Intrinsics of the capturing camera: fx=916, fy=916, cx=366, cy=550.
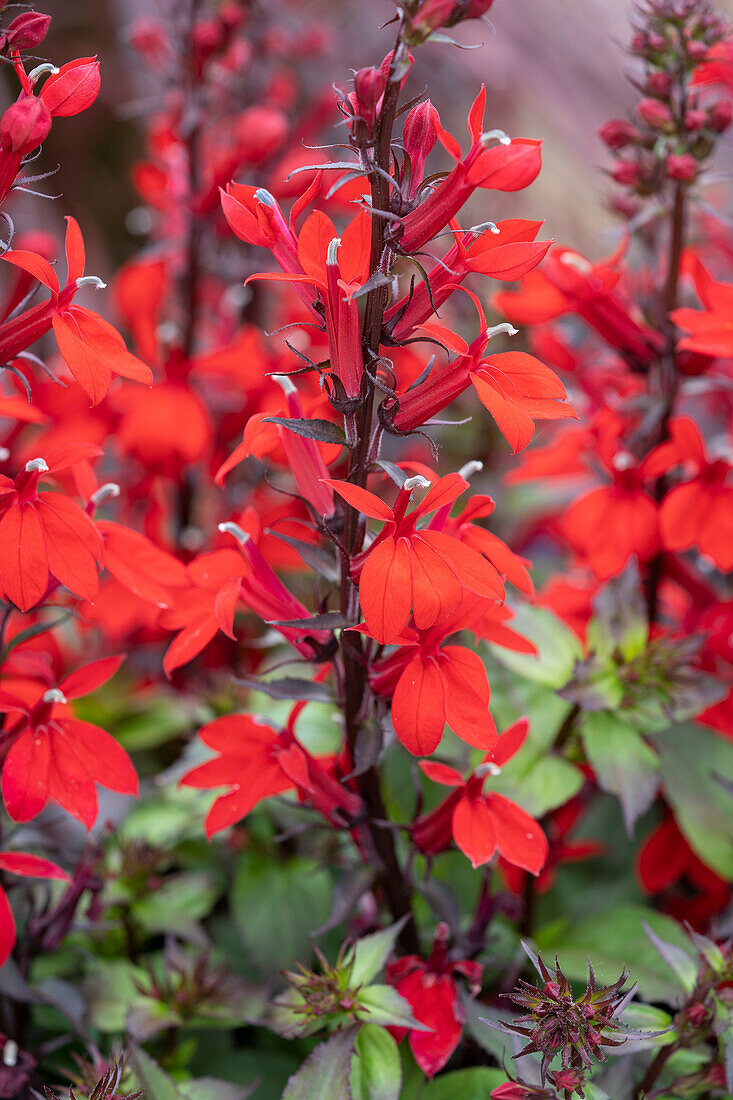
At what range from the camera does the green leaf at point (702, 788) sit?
2.36 feet

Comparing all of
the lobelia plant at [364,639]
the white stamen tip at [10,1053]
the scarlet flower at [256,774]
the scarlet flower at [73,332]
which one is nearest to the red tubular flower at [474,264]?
the lobelia plant at [364,639]

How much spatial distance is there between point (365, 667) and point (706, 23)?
1.84 feet

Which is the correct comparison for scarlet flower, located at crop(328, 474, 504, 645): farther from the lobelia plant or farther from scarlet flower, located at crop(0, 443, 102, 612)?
scarlet flower, located at crop(0, 443, 102, 612)

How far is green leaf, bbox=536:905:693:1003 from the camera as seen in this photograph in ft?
2.15

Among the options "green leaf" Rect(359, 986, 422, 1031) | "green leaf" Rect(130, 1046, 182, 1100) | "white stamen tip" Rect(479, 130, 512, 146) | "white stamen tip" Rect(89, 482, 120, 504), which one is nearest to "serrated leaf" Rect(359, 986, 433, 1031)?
"green leaf" Rect(359, 986, 422, 1031)

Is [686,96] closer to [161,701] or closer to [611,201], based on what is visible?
[611,201]

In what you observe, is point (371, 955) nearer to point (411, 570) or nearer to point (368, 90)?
point (411, 570)

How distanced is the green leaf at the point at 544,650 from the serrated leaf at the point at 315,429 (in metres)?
0.30

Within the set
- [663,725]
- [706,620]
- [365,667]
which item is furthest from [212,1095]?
[706,620]

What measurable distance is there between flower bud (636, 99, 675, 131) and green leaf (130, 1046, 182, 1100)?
73cm

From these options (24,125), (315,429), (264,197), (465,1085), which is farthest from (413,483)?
(465,1085)

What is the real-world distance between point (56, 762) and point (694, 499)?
1.67 ft

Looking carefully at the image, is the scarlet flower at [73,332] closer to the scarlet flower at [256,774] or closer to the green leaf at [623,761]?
the scarlet flower at [256,774]

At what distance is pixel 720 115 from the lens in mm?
706
